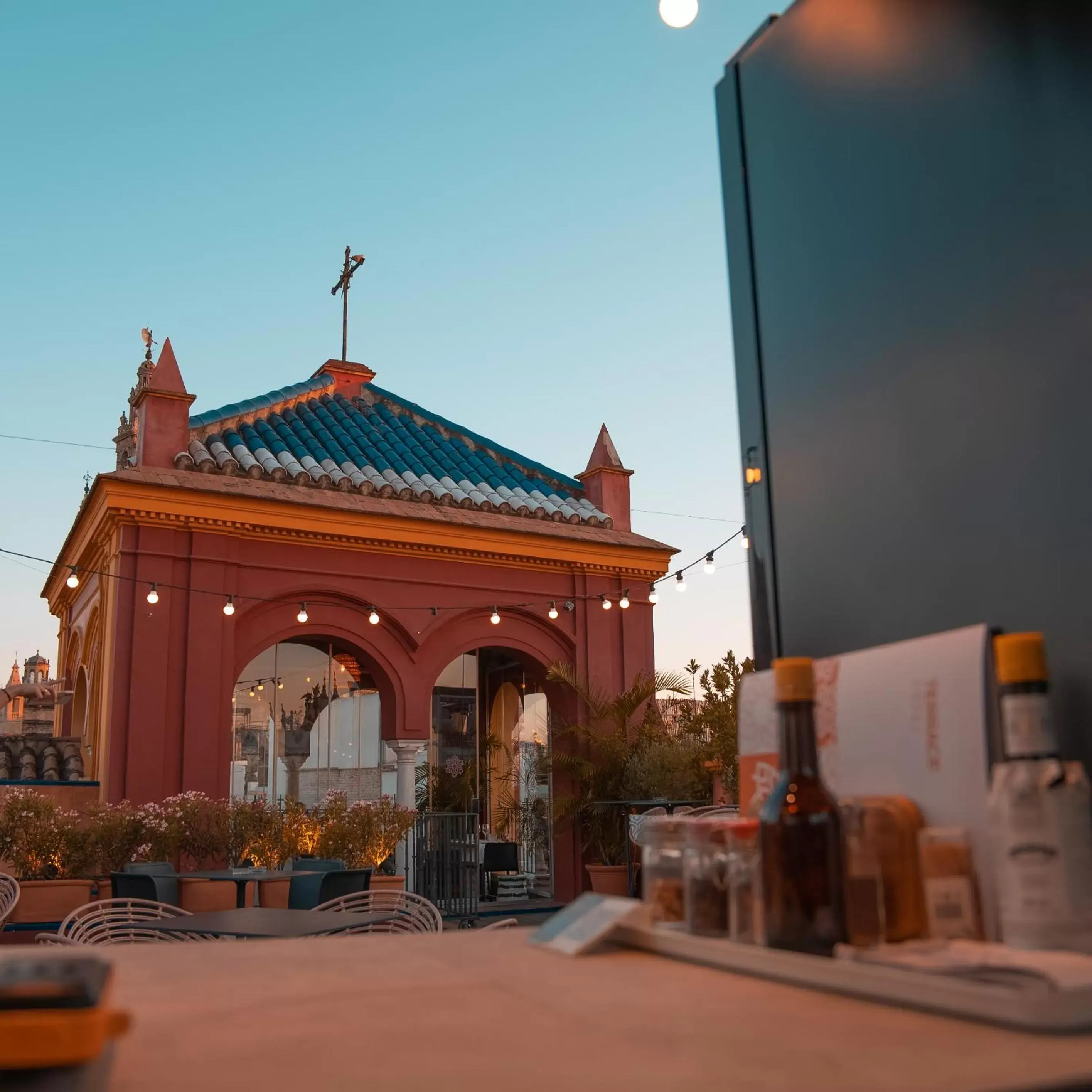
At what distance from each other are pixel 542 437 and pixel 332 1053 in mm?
20382

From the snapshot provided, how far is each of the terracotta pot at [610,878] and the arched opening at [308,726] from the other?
274 cm

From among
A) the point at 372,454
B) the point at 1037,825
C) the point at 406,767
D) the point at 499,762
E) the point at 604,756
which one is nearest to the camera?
the point at 1037,825

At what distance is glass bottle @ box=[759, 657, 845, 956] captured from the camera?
1.26 meters

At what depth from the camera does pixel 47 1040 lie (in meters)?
0.74

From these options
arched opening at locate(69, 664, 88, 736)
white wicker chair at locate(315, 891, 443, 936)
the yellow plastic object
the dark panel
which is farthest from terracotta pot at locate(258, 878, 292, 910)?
the yellow plastic object

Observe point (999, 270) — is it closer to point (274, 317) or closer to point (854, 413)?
point (854, 413)

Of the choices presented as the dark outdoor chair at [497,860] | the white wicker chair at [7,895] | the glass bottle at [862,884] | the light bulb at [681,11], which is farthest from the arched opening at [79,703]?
the glass bottle at [862,884]

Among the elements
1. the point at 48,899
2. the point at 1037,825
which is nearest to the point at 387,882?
the point at 48,899

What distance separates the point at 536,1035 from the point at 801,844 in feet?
1.72

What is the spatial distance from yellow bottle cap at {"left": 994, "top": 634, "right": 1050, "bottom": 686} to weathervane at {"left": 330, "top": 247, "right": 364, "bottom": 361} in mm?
14606

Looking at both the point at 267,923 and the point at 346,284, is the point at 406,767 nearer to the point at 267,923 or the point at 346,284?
the point at 346,284

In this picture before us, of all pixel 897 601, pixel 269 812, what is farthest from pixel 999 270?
pixel 269 812

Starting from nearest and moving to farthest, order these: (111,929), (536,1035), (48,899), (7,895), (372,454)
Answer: (536,1035) → (111,929) → (7,895) → (48,899) → (372,454)

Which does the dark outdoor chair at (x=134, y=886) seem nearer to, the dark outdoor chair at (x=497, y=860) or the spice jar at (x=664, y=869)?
the dark outdoor chair at (x=497, y=860)
